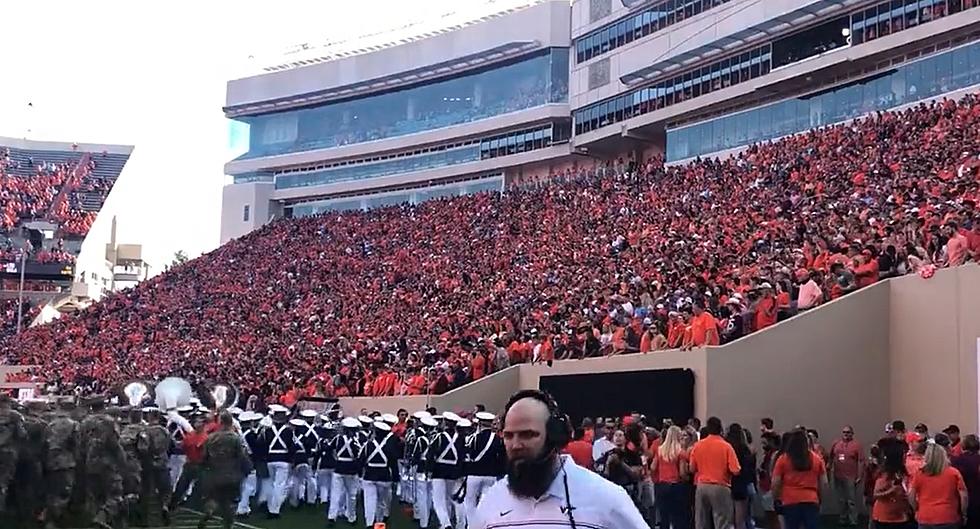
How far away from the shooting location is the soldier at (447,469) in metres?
15.5

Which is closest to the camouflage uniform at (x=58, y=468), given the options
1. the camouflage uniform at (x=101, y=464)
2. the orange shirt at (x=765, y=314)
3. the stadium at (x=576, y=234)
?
the camouflage uniform at (x=101, y=464)

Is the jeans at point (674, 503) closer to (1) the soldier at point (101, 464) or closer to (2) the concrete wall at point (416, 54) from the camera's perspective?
(1) the soldier at point (101, 464)

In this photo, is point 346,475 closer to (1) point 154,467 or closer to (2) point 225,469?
(1) point 154,467

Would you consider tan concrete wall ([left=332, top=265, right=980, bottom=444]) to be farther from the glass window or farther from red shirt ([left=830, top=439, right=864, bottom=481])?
the glass window

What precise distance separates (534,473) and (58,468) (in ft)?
34.1

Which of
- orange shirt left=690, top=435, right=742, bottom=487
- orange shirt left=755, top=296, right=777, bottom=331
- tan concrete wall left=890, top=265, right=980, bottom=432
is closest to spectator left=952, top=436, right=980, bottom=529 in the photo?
orange shirt left=690, top=435, right=742, bottom=487

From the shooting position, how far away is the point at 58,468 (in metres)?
13.4

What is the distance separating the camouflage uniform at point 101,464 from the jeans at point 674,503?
19.0 feet

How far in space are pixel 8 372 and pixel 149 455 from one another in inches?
1156

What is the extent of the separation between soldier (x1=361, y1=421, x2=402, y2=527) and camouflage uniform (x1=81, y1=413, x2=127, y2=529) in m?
3.49

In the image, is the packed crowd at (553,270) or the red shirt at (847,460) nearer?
the red shirt at (847,460)

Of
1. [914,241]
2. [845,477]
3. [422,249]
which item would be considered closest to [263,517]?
[845,477]

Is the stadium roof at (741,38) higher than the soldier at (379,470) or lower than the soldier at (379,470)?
higher

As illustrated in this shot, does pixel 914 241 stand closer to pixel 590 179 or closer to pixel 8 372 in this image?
pixel 590 179
